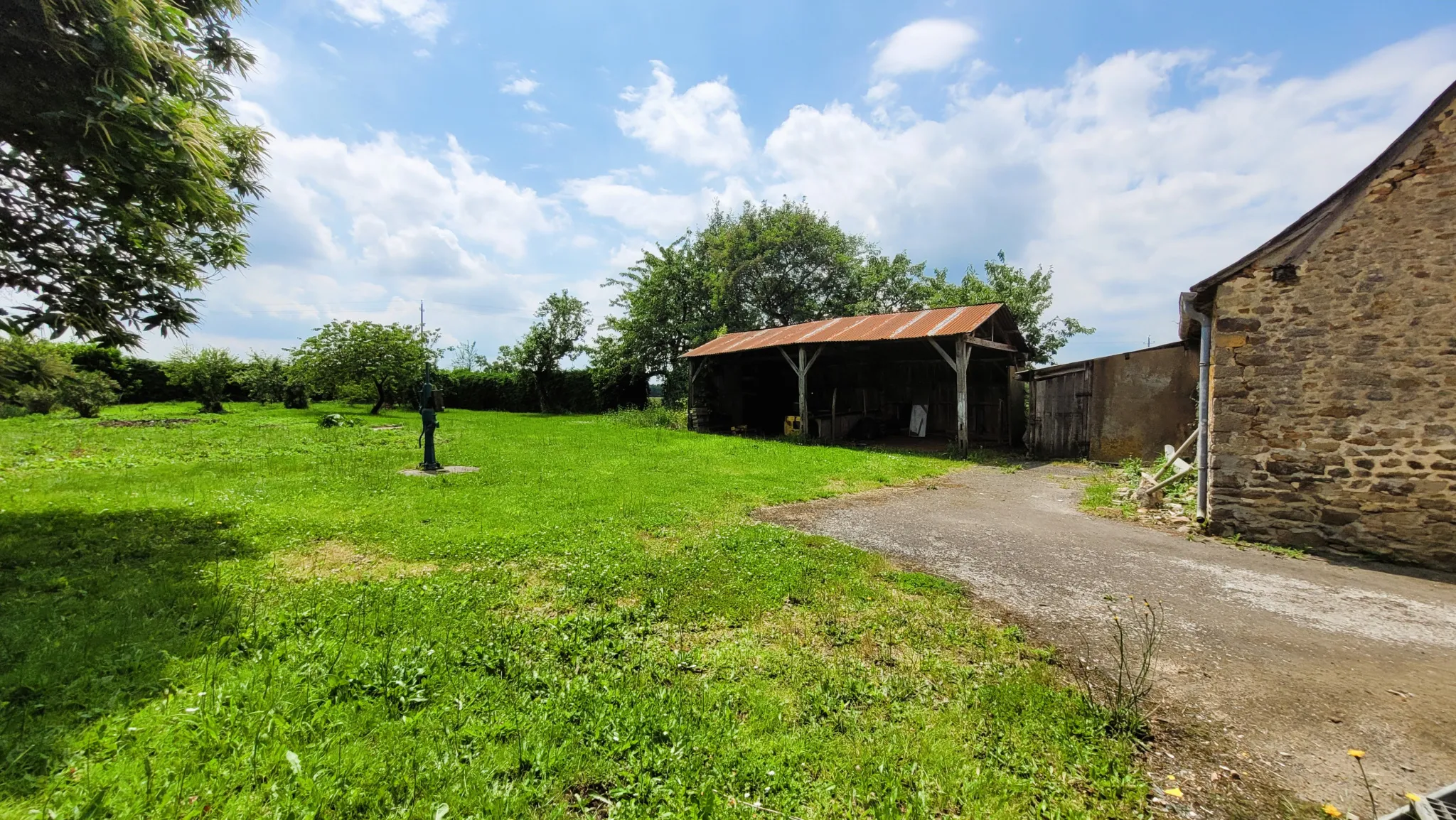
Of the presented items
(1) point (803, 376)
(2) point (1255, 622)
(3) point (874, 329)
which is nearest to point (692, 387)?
(1) point (803, 376)

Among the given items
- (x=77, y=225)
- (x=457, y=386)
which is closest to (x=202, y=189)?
(x=77, y=225)

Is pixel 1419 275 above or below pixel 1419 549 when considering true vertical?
above

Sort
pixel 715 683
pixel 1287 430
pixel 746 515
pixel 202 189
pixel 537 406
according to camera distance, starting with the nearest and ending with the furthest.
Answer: pixel 715 683
pixel 202 189
pixel 1287 430
pixel 746 515
pixel 537 406

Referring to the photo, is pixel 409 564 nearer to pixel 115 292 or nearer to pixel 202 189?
pixel 202 189

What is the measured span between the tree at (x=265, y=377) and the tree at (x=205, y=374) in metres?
1.08

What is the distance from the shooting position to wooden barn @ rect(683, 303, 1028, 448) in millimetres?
14602

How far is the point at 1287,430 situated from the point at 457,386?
3388 cm

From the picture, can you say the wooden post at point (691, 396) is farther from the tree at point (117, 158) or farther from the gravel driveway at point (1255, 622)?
the tree at point (117, 158)

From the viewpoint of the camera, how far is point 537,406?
30484 millimetres

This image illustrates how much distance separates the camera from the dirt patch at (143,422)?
15680mm

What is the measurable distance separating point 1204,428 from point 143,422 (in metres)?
26.2

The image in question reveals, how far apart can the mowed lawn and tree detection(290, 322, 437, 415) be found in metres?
20.2

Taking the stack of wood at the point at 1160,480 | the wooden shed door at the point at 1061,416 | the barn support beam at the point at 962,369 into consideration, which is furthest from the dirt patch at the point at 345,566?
the wooden shed door at the point at 1061,416

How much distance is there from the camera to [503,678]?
10.0 ft
